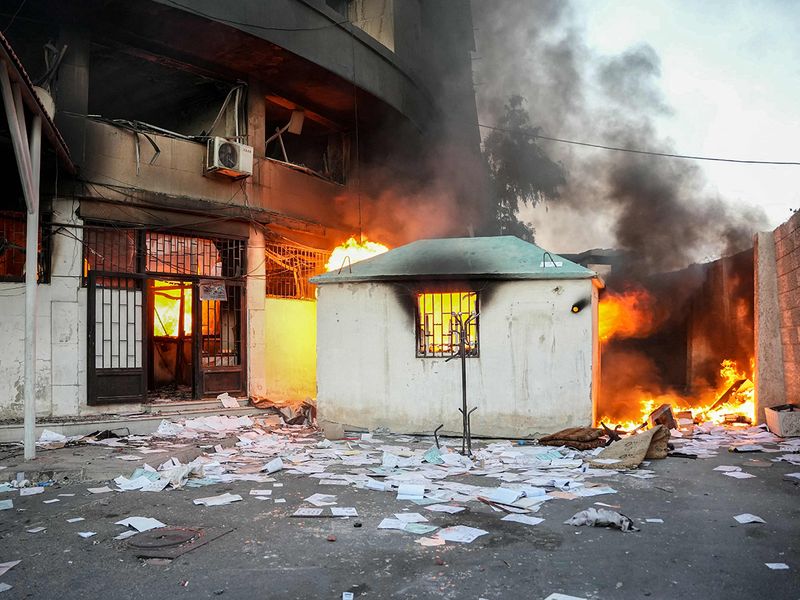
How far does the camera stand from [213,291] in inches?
479

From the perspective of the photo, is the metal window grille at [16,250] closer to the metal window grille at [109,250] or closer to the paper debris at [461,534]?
the metal window grille at [109,250]

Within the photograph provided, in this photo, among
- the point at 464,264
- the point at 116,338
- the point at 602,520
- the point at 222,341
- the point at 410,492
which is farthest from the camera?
the point at 222,341

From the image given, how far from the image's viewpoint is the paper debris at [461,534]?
479cm

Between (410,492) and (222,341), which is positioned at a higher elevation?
(222,341)

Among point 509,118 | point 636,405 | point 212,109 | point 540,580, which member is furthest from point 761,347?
point 509,118

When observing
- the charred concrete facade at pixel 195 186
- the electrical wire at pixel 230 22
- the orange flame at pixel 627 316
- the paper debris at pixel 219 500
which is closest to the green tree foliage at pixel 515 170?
the orange flame at pixel 627 316

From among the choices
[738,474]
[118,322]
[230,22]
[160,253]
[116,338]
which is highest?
[230,22]

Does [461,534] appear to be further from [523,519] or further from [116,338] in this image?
[116,338]

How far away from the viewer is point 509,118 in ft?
80.5

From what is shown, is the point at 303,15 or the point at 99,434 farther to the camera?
the point at 303,15

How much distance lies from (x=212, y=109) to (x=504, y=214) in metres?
15.4

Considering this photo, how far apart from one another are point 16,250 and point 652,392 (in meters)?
13.4

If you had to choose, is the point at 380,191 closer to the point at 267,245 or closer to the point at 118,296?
the point at 267,245

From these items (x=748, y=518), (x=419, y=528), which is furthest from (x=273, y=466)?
(x=748, y=518)
